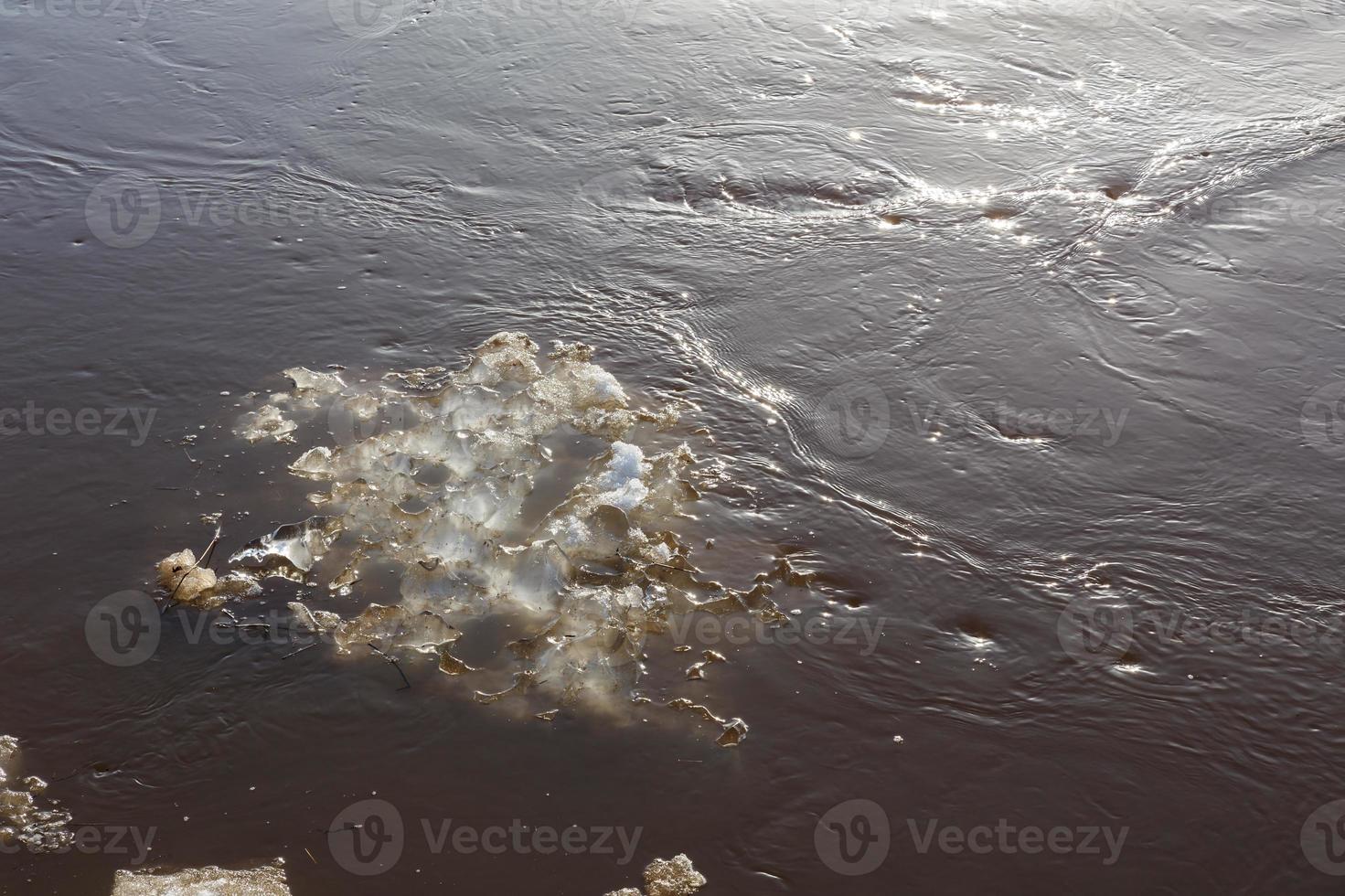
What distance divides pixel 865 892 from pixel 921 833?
0.24 metres

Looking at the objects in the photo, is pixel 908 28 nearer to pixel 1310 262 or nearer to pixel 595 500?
pixel 1310 262

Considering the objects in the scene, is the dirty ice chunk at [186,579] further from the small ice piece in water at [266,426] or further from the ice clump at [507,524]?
the small ice piece in water at [266,426]

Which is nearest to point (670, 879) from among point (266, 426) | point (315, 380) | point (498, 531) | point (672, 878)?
point (672, 878)

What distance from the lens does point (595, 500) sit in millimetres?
3920

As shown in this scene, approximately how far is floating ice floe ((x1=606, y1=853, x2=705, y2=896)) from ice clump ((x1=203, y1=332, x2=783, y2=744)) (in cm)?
45

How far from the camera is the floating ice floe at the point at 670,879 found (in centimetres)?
274

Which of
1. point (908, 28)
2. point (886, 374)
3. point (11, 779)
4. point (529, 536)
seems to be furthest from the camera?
point (908, 28)

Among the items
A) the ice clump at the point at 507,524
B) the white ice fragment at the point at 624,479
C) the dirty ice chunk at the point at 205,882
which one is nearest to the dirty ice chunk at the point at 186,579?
the ice clump at the point at 507,524

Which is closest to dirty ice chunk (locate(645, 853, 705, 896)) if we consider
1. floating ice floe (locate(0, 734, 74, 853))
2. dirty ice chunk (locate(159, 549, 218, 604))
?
floating ice floe (locate(0, 734, 74, 853))

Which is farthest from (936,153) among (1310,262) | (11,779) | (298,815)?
(11,779)

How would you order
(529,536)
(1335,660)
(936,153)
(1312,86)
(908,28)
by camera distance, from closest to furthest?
(1335,660)
(529,536)
(936,153)
(1312,86)
(908,28)

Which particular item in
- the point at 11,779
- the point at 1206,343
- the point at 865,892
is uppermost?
the point at 1206,343

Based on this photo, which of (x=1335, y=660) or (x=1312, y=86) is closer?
(x=1335, y=660)

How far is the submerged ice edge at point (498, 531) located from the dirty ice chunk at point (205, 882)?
2.50 ft
